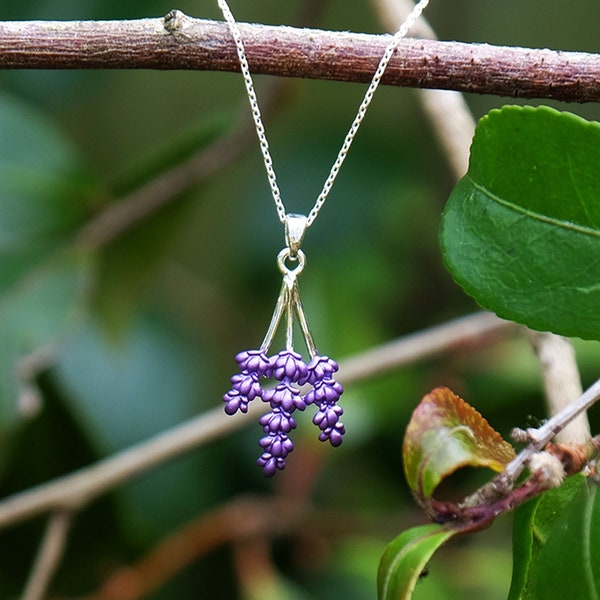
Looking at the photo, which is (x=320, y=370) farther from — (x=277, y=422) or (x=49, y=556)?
(x=49, y=556)

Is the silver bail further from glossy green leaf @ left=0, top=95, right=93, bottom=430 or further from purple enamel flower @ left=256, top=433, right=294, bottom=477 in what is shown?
glossy green leaf @ left=0, top=95, right=93, bottom=430

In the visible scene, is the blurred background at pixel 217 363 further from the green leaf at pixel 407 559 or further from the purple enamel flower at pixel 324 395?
the green leaf at pixel 407 559

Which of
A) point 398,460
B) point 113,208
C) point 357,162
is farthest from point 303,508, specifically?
point 357,162

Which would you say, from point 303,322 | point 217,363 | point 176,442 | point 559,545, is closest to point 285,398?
point 303,322

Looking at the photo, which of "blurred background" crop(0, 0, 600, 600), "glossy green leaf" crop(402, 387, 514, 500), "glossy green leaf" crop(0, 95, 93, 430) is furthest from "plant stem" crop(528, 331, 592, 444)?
"glossy green leaf" crop(0, 95, 93, 430)

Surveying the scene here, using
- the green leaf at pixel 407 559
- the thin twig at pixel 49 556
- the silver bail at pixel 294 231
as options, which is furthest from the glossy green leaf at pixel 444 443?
the thin twig at pixel 49 556

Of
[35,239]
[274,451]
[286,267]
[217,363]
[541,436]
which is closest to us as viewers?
[541,436]
